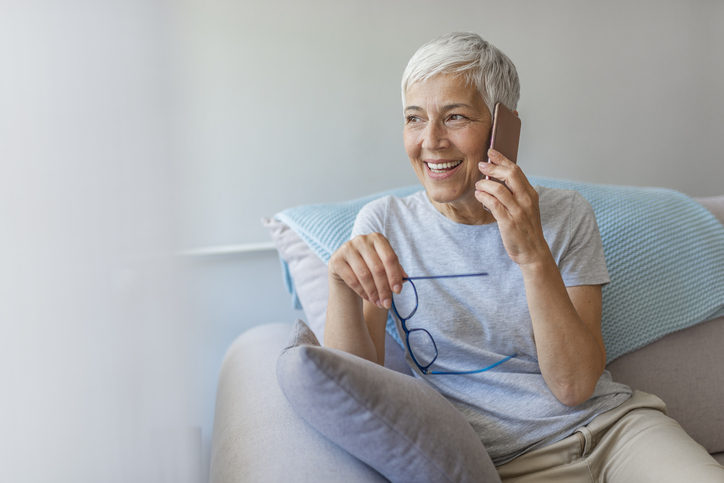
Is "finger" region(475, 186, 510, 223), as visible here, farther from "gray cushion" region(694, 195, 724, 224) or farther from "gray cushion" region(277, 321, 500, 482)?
"gray cushion" region(694, 195, 724, 224)

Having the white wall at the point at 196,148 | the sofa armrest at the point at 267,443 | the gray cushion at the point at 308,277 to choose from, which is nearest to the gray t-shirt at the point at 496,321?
the gray cushion at the point at 308,277

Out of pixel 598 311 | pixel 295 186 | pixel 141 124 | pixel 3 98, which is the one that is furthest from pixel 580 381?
pixel 295 186

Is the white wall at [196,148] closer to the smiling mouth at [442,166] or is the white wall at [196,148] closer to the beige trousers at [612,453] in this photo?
the smiling mouth at [442,166]

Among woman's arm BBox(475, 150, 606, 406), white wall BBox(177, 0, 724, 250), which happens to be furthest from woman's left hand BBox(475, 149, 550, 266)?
white wall BBox(177, 0, 724, 250)

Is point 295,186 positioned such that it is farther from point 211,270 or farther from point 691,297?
point 691,297

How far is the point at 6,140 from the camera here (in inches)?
13.4

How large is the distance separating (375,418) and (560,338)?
0.42m

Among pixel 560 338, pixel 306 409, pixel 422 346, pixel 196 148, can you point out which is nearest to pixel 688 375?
pixel 560 338

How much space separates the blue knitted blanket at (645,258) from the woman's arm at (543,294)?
390 mm

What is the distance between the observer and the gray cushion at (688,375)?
1.26m

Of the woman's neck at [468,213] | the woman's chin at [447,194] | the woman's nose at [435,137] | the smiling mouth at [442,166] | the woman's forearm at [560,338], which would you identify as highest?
the woman's nose at [435,137]

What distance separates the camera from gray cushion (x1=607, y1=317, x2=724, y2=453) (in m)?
1.26

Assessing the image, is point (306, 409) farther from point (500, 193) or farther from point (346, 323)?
point (500, 193)

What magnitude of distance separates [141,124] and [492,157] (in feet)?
2.14
